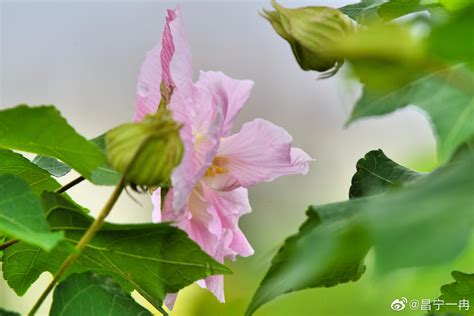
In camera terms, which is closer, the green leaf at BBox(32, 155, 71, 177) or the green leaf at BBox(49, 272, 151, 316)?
the green leaf at BBox(49, 272, 151, 316)

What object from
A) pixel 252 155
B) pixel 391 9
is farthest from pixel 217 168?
pixel 391 9

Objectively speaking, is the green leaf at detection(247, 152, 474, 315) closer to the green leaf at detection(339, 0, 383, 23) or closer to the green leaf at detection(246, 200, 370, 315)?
the green leaf at detection(246, 200, 370, 315)

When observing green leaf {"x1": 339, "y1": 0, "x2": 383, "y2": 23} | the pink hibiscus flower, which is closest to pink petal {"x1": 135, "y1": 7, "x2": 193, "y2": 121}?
the pink hibiscus flower

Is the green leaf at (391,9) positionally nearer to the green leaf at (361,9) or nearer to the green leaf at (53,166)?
the green leaf at (361,9)

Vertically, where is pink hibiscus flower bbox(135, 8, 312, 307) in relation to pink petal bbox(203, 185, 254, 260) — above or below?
above

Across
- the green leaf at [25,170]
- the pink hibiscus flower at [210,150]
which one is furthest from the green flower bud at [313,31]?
the green leaf at [25,170]

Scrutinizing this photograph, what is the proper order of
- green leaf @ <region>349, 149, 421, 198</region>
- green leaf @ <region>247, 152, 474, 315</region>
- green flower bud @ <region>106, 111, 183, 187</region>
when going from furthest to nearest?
green leaf @ <region>349, 149, 421, 198</region>, green flower bud @ <region>106, 111, 183, 187</region>, green leaf @ <region>247, 152, 474, 315</region>
